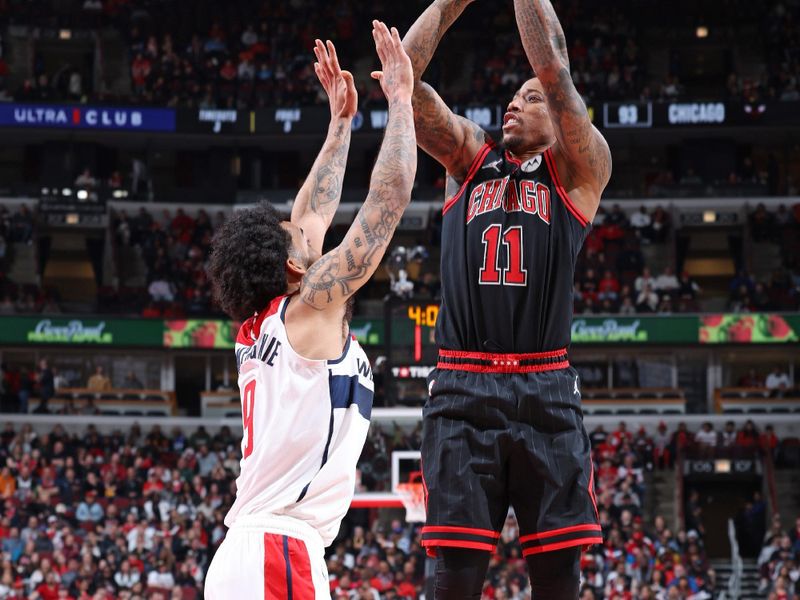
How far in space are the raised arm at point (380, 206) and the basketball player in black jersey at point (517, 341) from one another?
0.81 metres

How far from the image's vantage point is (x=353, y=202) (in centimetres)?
3391

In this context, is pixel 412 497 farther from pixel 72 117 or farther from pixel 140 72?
pixel 140 72

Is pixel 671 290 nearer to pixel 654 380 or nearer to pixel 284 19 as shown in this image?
pixel 654 380

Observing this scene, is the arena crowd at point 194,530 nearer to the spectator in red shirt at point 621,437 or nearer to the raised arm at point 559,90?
the spectator in red shirt at point 621,437

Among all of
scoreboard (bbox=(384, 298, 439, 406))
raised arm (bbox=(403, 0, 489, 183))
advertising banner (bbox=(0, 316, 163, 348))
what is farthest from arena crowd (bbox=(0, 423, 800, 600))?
raised arm (bbox=(403, 0, 489, 183))

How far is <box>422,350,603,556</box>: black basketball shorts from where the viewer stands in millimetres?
5348

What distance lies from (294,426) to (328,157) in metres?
1.53

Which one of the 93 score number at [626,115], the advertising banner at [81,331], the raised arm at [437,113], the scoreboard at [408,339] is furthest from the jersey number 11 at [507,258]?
the 93 score number at [626,115]

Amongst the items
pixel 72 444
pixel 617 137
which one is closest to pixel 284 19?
pixel 617 137

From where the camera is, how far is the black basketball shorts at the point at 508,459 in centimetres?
535

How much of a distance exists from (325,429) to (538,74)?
1929 mm

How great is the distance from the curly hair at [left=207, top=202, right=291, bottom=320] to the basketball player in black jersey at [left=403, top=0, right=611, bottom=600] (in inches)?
42.4

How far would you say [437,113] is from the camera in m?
5.81

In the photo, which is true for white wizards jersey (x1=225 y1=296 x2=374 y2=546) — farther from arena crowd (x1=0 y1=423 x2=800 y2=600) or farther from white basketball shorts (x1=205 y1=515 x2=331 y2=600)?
arena crowd (x1=0 y1=423 x2=800 y2=600)
